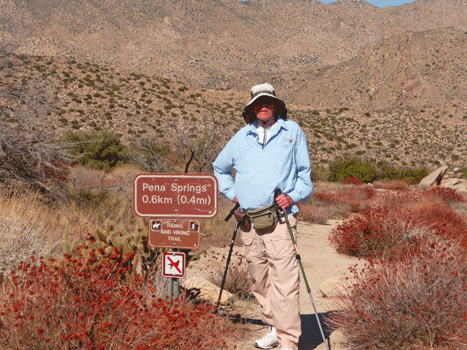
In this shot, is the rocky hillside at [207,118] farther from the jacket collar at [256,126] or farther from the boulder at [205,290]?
the jacket collar at [256,126]

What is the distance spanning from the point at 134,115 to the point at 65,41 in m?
70.0

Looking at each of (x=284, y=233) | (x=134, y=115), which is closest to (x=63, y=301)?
(x=284, y=233)

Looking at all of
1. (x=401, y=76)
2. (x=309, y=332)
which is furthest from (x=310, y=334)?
(x=401, y=76)

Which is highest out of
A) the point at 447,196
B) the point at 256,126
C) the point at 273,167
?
the point at 256,126

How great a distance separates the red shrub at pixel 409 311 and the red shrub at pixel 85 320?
1388 mm

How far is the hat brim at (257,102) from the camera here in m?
3.70

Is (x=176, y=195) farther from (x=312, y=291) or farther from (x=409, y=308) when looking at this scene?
(x=312, y=291)

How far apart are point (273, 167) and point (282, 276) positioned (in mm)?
889

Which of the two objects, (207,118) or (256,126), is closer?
(256,126)

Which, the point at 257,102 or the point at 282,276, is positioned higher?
the point at 257,102

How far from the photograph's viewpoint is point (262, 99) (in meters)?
3.73

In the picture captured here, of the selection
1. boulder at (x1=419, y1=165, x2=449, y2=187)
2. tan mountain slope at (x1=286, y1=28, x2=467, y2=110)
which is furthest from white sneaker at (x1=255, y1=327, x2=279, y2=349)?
tan mountain slope at (x1=286, y1=28, x2=467, y2=110)

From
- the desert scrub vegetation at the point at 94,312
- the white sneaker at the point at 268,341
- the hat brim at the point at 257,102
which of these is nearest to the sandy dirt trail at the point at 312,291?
the white sneaker at the point at 268,341

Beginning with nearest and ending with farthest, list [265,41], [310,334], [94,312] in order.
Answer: [94,312] < [310,334] < [265,41]
